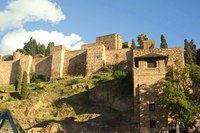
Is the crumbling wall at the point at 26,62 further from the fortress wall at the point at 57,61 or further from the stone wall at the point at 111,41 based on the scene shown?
the stone wall at the point at 111,41

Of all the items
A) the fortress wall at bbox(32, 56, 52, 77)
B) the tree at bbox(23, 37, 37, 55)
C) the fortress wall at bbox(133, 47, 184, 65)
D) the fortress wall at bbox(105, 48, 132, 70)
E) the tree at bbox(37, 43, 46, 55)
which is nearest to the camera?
the fortress wall at bbox(133, 47, 184, 65)

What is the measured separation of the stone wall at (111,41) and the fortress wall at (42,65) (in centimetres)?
1099

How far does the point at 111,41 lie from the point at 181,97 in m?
29.7

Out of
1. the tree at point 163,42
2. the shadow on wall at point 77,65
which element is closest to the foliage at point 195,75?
the tree at point 163,42

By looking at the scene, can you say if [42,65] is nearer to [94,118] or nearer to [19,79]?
[19,79]

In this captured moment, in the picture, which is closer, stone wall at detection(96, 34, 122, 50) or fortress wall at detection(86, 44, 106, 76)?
fortress wall at detection(86, 44, 106, 76)

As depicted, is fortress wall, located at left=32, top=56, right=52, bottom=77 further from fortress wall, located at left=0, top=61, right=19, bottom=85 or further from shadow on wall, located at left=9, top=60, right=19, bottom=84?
fortress wall, located at left=0, top=61, right=19, bottom=85

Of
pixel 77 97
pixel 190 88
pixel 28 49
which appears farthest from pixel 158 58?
pixel 28 49

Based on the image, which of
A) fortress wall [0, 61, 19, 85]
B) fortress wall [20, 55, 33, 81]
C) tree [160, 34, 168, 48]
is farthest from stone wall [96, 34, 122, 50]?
fortress wall [0, 61, 19, 85]

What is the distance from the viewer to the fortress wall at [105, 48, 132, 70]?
5203cm

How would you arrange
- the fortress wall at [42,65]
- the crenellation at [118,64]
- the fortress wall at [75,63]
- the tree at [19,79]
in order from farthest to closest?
the fortress wall at [42,65] → the fortress wall at [75,63] → the tree at [19,79] → the crenellation at [118,64]

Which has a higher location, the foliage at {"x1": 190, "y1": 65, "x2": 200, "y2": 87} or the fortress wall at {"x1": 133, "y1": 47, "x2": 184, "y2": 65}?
the fortress wall at {"x1": 133, "y1": 47, "x2": 184, "y2": 65}

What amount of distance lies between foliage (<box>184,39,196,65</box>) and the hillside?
12.1 metres

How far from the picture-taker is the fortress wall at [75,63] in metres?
55.8
